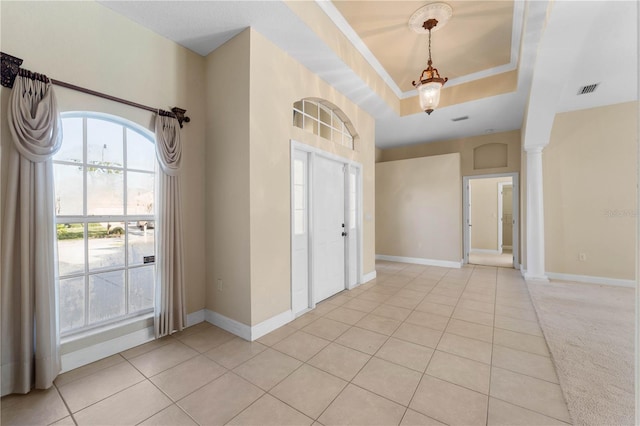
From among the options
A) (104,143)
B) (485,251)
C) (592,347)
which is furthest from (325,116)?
(485,251)

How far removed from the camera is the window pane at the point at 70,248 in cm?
219

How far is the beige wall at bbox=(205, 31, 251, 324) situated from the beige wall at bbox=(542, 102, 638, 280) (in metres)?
5.69

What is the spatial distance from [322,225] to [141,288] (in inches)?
90.4

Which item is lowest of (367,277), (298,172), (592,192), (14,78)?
(367,277)

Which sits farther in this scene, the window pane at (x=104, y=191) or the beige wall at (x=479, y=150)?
the beige wall at (x=479, y=150)

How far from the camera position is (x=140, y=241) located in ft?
8.91

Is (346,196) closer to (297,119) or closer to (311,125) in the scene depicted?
(311,125)

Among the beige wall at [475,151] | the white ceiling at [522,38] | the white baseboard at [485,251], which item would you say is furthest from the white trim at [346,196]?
the white baseboard at [485,251]

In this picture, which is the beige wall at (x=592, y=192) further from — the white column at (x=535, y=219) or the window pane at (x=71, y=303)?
the window pane at (x=71, y=303)

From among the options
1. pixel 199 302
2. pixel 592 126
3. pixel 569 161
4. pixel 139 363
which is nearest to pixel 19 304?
pixel 139 363

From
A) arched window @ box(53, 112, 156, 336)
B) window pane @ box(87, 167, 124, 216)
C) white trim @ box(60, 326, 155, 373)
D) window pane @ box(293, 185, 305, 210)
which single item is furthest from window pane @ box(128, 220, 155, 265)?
window pane @ box(293, 185, 305, 210)

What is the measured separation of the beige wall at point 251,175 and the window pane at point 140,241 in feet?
1.95

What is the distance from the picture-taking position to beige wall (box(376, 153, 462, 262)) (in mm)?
6086

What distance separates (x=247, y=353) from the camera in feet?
7.88
